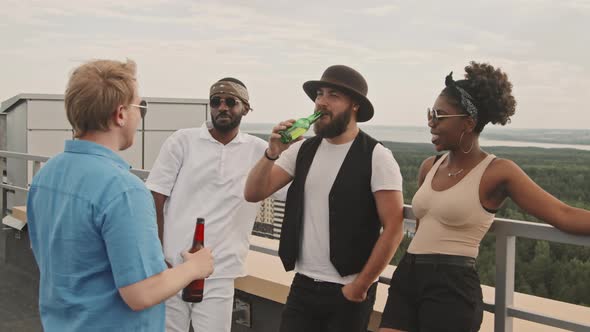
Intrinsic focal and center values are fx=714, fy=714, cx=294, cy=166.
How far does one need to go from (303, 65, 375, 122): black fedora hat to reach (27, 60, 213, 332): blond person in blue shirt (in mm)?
1245

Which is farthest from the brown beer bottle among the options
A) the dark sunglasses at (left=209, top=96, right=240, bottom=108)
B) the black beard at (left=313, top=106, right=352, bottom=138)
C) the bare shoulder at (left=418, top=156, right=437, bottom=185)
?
the dark sunglasses at (left=209, top=96, right=240, bottom=108)

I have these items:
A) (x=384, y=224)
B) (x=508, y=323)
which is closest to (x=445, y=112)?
(x=384, y=224)

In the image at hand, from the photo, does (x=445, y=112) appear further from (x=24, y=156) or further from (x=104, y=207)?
(x=24, y=156)

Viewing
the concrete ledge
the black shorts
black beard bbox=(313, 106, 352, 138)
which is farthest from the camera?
the concrete ledge

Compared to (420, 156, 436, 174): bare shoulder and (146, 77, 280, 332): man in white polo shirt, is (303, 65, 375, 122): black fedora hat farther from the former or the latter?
(146, 77, 280, 332): man in white polo shirt

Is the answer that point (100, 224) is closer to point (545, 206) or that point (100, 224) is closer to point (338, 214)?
point (338, 214)

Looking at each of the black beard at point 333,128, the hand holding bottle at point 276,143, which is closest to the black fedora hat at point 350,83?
the black beard at point 333,128

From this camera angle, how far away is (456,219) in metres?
2.69

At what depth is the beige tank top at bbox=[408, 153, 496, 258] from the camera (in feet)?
8.80

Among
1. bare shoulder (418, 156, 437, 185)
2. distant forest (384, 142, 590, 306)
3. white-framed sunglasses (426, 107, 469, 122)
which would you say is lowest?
distant forest (384, 142, 590, 306)

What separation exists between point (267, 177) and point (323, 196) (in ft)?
1.14

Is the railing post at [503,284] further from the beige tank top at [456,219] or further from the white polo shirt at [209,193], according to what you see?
the white polo shirt at [209,193]

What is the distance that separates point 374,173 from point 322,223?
1.03 feet

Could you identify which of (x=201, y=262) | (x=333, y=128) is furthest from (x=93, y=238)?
(x=333, y=128)
